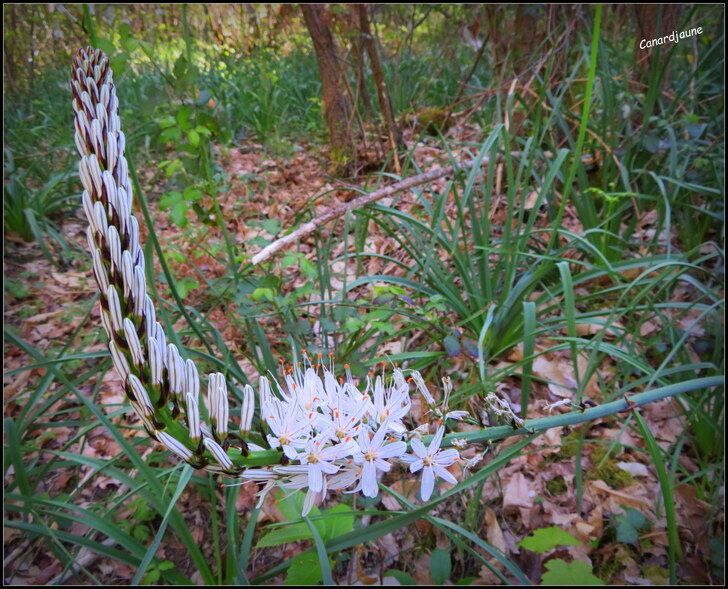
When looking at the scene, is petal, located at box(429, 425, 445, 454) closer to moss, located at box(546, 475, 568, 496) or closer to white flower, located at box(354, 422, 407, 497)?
white flower, located at box(354, 422, 407, 497)

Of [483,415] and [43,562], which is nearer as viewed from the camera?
[483,415]

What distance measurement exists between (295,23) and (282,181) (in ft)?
18.2

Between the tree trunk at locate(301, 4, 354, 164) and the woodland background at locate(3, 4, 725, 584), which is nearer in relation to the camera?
the woodland background at locate(3, 4, 725, 584)

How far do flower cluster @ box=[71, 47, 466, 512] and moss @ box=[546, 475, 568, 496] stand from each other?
158cm

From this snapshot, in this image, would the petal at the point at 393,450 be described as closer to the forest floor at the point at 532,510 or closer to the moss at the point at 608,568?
the forest floor at the point at 532,510

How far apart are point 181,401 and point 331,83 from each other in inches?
176

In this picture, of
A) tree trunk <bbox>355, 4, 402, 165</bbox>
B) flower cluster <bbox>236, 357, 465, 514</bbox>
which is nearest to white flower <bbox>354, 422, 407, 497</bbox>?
flower cluster <bbox>236, 357, 465, 514</bbox>

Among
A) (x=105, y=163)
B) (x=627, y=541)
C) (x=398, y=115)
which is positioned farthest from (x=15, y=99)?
(x=627, y=541)

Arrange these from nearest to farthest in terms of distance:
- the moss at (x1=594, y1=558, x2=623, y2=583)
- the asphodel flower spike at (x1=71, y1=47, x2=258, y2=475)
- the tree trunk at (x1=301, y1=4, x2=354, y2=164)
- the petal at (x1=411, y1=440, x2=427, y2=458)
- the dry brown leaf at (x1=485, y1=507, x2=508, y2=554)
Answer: the asphodel flower spike at (x1=71, y1=47, x2=258, y2=475) → the petal at (x1=411, y1=440, x2=427, y2=458) → the moss at (x1=594, y1=558, x2=623, y2=583) → the dry brown leaf at (x1=485, y1=507, x2=508, y2=554) → the tree trunk at (x1=301, y1=4, x2=354, y2=164)

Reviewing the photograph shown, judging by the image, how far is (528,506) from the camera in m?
1.94

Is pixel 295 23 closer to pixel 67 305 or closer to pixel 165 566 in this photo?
pixel 67 305

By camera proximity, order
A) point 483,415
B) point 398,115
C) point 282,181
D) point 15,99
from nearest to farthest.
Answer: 1. point 483,415
2. point 282,181
3. point 398,115
4. point 15,99

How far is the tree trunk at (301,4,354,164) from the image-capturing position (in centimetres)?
431

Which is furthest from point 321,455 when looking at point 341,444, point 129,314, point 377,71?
point 377,71
